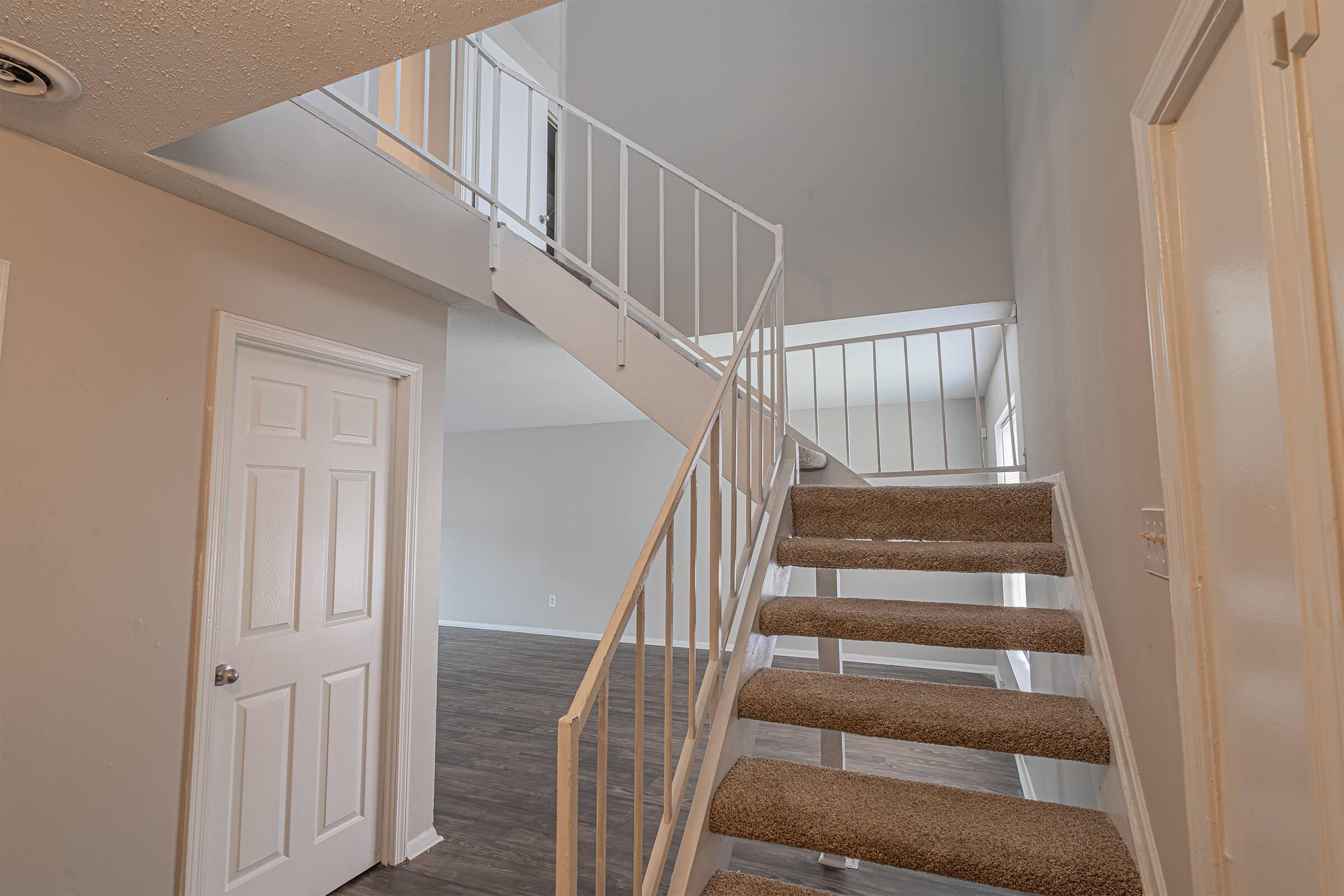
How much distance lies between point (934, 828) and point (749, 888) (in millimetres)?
408

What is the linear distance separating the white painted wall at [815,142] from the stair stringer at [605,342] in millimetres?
1044

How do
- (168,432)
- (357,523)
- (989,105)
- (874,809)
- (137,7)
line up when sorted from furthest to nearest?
(989,105), (357,523), (168,432), (874,809), (137,7)

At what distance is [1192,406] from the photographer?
96 cm

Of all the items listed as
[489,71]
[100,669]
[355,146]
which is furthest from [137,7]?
[489,71]

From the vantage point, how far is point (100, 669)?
1621 millimetres

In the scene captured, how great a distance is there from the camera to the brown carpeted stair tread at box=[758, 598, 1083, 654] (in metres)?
1.66

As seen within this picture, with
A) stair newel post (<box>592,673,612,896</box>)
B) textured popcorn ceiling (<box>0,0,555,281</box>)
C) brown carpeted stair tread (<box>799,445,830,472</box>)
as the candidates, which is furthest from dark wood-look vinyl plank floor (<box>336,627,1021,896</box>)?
textured popcorn ceiling (<box>0,0,555,281</box>)

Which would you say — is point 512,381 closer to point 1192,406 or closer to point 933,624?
point 933,624

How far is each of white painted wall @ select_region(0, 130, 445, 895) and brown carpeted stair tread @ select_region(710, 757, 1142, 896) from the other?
1.50 meters

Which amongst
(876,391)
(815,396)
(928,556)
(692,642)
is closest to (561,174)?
(815,396)

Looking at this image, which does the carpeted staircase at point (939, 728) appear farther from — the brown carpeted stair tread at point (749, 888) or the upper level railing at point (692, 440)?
the upper level railing at point (692, 440)

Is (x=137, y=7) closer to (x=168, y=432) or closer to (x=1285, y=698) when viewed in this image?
(x=168, y=432)

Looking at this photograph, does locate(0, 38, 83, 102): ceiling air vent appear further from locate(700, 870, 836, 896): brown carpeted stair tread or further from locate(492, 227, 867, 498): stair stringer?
locate(700, 870, 836, 896): brown carpeted stair tread

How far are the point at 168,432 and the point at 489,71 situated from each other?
3199 millimetres
